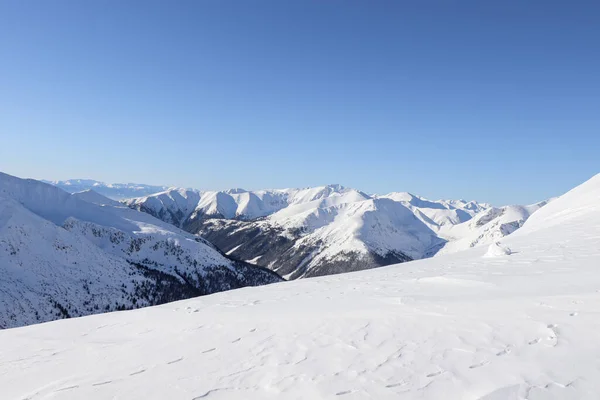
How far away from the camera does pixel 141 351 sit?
38.5ft

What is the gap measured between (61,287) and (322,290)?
168513 mm

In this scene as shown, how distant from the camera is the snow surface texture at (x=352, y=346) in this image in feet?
24.7

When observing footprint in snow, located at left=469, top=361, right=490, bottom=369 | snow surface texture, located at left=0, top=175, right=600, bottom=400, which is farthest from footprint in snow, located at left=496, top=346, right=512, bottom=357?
footprint in snow, located at left=469, top=361, right=490, bottom=369

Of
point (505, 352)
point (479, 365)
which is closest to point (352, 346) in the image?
point (479, 365)

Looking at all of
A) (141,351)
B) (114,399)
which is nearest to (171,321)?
(141,351)

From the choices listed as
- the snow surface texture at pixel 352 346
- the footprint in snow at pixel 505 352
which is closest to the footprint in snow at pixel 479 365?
the snow surface texture at pixel 352 346

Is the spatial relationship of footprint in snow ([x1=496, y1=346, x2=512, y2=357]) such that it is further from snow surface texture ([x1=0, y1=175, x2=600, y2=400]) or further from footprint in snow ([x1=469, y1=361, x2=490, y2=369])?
footprint in snow ([x1=469, y1=361, x2=490, y2=369])

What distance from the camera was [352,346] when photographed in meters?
9.99

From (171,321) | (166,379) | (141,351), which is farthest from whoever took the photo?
(171,321)

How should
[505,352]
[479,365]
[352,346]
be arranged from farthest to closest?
1. [352,346]
2. [505,352]
3. [479,365]

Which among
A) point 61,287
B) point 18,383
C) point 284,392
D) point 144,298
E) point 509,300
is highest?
point 509,300

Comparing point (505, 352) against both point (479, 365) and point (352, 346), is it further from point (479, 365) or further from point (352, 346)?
point (352, 346)

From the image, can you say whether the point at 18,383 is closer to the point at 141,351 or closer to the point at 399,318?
the point at 141,351

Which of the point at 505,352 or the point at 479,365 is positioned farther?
the point at 505,352
